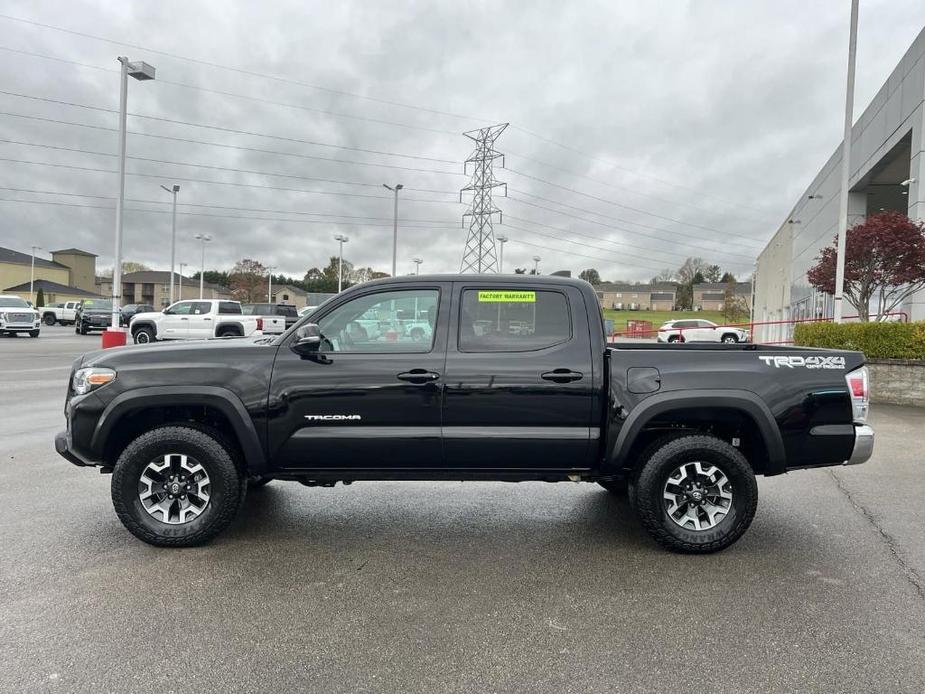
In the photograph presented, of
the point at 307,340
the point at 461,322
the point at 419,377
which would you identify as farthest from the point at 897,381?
the point at 307,340

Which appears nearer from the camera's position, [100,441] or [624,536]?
[100,441]

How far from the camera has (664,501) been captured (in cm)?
438

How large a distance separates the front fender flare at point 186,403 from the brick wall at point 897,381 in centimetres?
1166

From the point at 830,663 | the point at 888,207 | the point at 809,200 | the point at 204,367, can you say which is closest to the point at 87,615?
the point at 204,367

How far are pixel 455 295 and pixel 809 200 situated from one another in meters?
34.5

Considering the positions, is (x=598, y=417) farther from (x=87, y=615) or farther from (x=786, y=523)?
(x=87, y=615)

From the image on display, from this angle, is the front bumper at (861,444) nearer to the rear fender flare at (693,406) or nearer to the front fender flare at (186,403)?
the rear fender flare at (693,406)

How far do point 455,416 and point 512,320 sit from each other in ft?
2.53

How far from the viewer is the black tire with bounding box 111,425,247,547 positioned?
4.27 metres

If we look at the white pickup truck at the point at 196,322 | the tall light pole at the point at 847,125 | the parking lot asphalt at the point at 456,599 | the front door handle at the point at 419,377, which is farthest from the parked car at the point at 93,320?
the front door handle at the point at 419,377

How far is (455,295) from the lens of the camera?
457cm

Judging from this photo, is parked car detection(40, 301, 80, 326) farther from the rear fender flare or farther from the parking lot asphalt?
the rear fender flare

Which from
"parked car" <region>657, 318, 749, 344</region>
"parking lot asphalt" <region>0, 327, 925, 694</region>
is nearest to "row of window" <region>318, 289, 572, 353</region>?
"parking lot asphalt" <region>0, 327, 925, 694</region>

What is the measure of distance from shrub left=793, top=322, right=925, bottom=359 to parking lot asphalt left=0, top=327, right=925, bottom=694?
24.2ft
